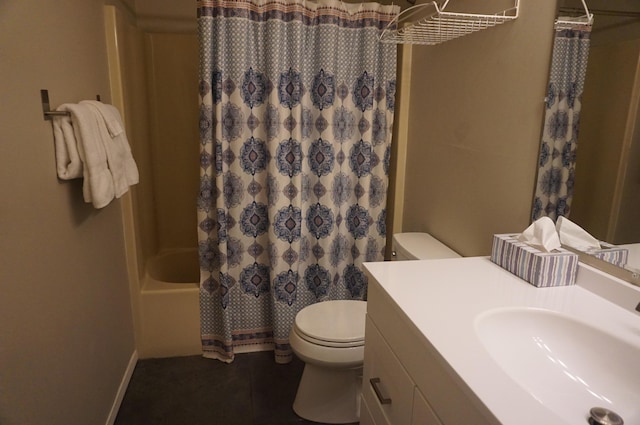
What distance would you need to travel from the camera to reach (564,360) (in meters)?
0.95

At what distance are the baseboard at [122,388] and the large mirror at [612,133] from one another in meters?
1.97

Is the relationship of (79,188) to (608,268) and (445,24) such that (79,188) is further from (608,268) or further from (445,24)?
(608,268)

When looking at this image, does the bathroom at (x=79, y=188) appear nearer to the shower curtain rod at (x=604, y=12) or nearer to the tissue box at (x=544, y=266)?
the shower curtain rod at (x=604, y=12)

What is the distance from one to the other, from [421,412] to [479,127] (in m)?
1.14

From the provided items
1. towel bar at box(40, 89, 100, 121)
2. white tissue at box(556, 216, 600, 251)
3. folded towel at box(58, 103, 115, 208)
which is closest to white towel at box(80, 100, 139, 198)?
folded towel at box(58, 103, 115, 208)

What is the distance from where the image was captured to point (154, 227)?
298 centimetres

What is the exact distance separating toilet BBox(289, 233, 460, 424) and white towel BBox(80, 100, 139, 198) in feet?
Result: 3.02

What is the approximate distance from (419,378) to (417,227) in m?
1.36

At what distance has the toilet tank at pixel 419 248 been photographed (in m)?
1.81

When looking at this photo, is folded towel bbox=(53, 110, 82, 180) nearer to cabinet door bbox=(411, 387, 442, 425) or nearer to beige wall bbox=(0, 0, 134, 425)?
beige wall bbox=(0, 0, 134, 425)

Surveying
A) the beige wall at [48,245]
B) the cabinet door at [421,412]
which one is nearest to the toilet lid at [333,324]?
the cabinet door at [421,412]

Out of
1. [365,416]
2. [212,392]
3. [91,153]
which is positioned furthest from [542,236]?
[212,392]

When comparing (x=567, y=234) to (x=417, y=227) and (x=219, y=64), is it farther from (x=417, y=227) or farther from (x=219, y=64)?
(x=219, y=64)

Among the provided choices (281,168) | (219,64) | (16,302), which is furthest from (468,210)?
(16,302)
